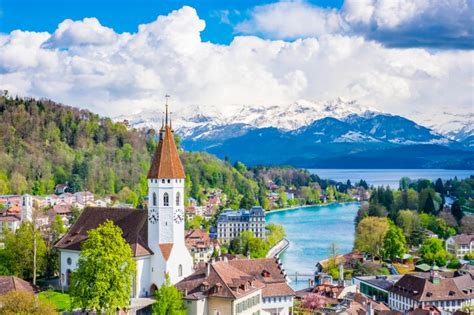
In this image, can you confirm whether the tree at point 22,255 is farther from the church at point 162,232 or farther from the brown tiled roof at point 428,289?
the brown tiled roof at point 428,289

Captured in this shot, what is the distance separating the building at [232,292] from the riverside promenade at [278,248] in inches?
1304

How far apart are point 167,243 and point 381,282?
21722 millimetres

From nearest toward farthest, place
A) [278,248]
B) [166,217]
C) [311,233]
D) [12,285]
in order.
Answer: [12,285] → [166,217] → [278,248] → [311,233]

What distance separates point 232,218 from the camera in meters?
95.2

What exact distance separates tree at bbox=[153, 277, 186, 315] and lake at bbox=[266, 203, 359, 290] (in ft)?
84.5

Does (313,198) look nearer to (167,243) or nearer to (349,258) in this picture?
(349,258)

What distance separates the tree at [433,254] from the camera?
67.1 meters

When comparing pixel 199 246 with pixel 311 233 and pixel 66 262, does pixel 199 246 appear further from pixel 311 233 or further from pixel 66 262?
pixel 66 262

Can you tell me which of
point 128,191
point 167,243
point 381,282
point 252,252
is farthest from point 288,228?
point 167,243

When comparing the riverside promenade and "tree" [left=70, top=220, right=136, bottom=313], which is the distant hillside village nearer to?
"tree" [left=70, top=220, right=136, bottom=313]

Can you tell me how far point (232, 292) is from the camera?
1378 inches

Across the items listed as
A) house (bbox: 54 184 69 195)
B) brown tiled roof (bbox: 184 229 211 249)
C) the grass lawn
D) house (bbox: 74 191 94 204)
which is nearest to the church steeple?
the grass lawn

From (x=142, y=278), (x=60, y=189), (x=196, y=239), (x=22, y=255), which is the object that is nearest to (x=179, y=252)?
(x=142, y=278)

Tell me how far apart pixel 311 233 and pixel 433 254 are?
2894cm
